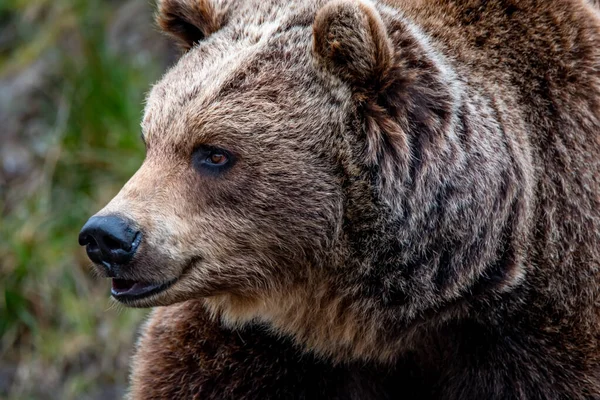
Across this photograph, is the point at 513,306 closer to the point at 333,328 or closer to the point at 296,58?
the point at 333,328

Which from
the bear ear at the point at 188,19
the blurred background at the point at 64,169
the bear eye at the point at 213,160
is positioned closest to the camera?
the bear eye at the point at 213,160

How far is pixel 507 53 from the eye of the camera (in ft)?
14.5

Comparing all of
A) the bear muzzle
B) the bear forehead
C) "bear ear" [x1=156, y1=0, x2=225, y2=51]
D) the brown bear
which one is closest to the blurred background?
"bear ear" [x1=156, y1=0, x2=225, y2=51]

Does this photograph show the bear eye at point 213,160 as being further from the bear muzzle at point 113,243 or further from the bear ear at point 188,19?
the bear ear at point 188,19

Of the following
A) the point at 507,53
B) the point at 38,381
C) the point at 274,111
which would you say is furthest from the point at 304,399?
the point at 38,381

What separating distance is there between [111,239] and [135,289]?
33 centimetres

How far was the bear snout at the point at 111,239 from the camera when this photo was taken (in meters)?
3.89

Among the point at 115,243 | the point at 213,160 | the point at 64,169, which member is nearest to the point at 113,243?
the point at 115,243

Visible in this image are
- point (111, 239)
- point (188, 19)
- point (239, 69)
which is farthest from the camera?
point (188, 19)

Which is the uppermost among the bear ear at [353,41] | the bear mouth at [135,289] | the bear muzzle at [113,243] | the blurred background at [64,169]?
the bear ear at [353,41]

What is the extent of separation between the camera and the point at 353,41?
4.07 metres

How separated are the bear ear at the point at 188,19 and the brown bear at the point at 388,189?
0.15 meters

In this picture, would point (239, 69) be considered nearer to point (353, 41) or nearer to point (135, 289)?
point (353, 41)

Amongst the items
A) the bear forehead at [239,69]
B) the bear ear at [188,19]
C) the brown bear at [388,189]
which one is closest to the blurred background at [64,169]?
the bear ear at [188,19]
